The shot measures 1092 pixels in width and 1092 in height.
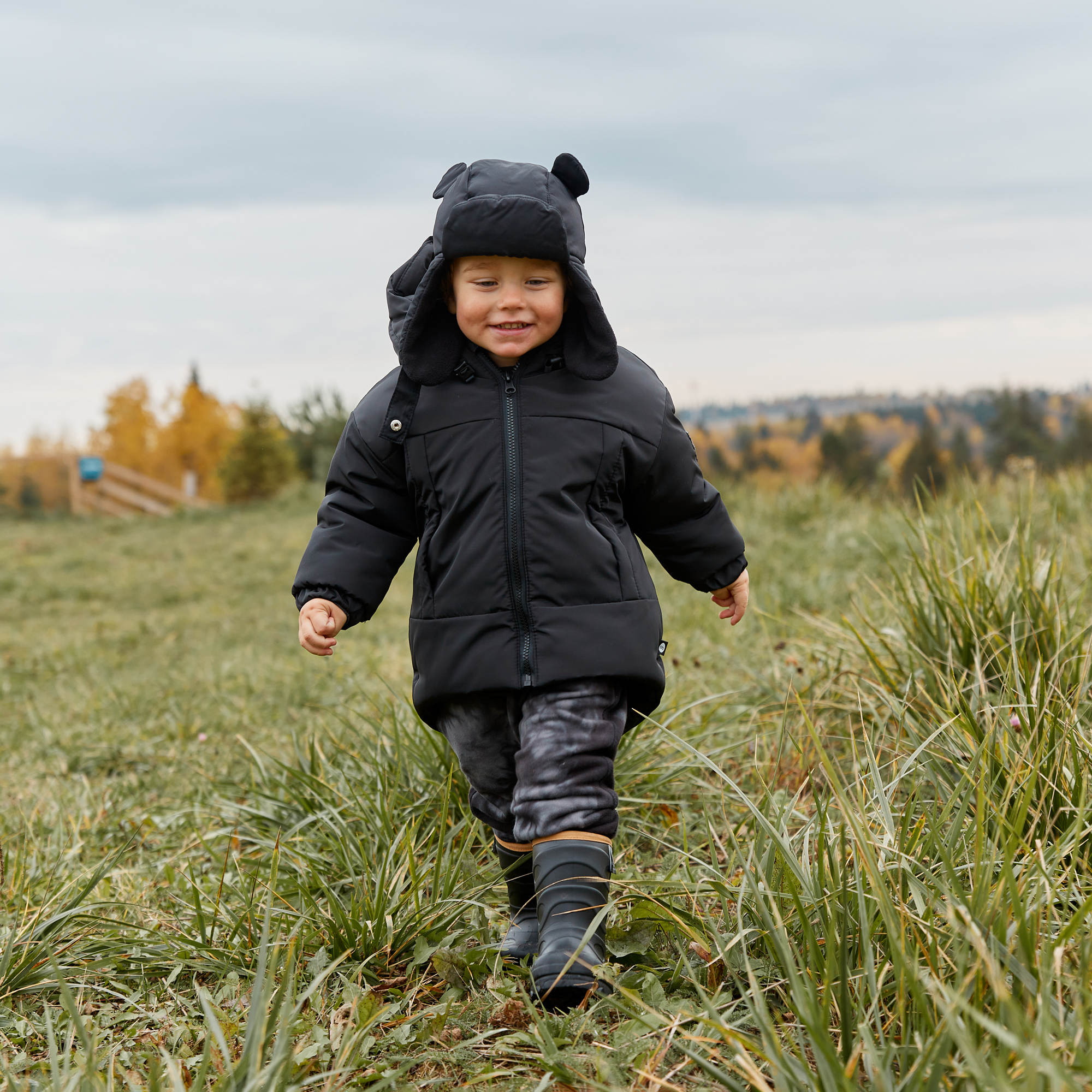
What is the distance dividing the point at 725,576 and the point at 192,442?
41664 mm

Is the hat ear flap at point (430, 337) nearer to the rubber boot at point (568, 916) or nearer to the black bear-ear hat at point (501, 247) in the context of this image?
the black bear-ear hat at point (501, 247)

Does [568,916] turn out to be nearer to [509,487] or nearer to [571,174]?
[509,487]

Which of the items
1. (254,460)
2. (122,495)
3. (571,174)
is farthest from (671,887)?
(122,495)

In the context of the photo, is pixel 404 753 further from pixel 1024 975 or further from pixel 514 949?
pixel 1024 975

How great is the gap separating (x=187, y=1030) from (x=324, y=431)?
24601 mm

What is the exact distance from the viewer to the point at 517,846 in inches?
98.0

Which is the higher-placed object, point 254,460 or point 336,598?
point 254,460

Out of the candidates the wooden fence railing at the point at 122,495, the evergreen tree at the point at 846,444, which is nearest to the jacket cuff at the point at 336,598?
the wooden fence railing at the point at 122,495

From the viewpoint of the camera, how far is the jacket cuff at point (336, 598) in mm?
2465

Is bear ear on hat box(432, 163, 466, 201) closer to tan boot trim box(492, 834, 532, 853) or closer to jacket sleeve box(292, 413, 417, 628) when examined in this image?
jacket sleeve box(292, 413, 417, 628)

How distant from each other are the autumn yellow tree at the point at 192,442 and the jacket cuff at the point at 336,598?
40.3m

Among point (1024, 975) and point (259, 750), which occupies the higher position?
point (1024, 975)

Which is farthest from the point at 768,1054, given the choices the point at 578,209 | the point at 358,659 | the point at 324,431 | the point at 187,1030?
the point at 324,431

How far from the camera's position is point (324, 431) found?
25.9 meters
